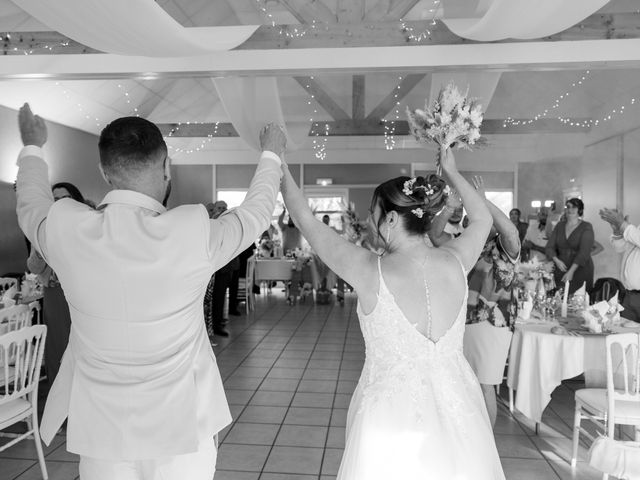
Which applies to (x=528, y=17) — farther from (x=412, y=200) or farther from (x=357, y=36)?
(x=412, y=200)

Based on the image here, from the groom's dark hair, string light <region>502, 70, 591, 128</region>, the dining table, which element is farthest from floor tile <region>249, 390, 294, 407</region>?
string light <region>502, 70, 591, 128</region>

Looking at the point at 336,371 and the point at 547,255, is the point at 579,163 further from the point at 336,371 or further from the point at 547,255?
the point at 336,371

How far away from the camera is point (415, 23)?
4.71 metres

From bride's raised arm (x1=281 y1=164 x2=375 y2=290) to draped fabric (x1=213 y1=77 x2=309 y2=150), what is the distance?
12.5ft

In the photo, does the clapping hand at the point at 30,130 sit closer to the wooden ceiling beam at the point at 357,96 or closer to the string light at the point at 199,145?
the wooden ceiling beam at the point at 357,96

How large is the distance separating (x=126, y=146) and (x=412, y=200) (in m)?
0.86

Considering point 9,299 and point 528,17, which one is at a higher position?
point 528,17

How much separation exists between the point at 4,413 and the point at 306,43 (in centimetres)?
367

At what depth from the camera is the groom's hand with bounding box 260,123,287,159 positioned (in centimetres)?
150

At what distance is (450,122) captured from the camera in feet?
6.37

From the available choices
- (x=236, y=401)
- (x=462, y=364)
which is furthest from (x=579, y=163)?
(x=462, y=364)

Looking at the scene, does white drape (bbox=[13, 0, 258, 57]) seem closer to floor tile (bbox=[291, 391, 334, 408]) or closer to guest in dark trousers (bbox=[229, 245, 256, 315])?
floor tile (bbox=[291, 391, 334, 408])

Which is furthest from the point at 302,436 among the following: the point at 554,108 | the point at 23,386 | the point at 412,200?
the point at 554,108

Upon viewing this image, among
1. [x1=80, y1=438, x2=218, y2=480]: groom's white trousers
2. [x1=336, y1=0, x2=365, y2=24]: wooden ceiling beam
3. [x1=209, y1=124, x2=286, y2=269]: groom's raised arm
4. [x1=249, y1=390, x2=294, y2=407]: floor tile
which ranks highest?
[x1=336, y1=0, x2=365, y2=24]: wooden ceiling beam
